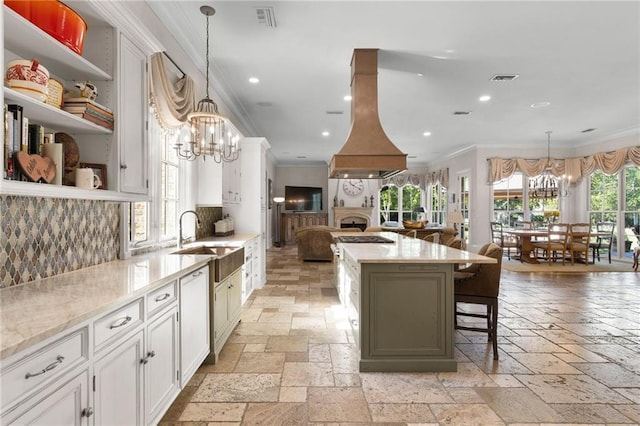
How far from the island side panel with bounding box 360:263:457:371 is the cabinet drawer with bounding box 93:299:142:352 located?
1.61 m

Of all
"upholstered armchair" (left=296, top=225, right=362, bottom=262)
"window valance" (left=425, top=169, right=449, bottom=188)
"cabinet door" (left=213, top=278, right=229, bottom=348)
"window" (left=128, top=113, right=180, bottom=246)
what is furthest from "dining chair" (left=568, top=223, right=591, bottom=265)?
"window" (left=128, top=113, right=180, bottom=246)

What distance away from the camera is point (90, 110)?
6.18 ft

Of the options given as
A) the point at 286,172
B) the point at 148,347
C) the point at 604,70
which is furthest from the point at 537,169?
the point at 148,347

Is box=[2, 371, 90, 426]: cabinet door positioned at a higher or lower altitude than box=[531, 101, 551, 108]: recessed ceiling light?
lower

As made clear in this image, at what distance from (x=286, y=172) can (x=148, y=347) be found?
36.8 ft

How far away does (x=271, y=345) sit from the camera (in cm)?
318

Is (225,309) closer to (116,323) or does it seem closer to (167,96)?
(116,323)

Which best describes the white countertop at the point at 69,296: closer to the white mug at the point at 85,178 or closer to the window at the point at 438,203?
the white mug at the point at 85,178

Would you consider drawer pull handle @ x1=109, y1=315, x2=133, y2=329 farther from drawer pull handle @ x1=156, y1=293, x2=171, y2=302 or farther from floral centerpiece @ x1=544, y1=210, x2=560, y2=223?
floral centerpiece @ x1=544, y1=210, x2=560, y2=223

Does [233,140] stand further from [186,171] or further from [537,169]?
[537,169]

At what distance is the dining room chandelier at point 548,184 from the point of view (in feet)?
26.6

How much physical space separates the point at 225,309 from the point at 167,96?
189cm

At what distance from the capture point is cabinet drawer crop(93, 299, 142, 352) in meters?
1.35

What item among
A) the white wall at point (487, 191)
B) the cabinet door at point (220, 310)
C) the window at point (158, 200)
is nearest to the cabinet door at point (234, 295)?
the cabinet door at point (220, 310)
